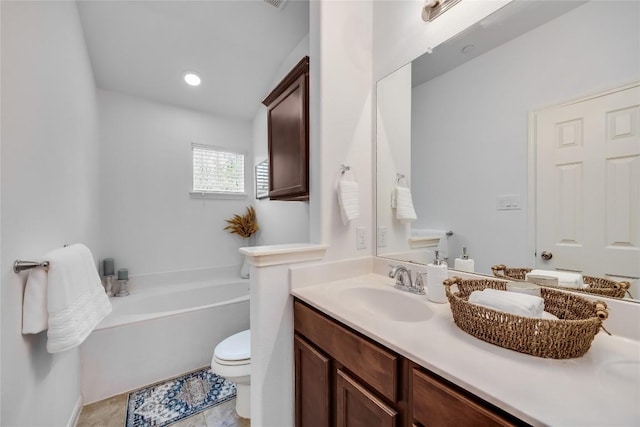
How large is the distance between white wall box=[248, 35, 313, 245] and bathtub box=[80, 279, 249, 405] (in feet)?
2.53

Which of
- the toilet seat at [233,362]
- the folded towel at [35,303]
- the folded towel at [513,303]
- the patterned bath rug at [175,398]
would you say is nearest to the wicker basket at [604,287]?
the folded towel at [513,303]

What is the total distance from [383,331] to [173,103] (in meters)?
3.15

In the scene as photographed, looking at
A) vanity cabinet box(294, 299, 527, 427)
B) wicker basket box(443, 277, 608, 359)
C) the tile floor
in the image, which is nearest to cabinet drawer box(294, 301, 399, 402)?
vanity cabinet box(294, 299, 527, 427)

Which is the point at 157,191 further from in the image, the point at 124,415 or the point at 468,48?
the point at 468,48

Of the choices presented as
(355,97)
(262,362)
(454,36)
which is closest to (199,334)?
(262,362)

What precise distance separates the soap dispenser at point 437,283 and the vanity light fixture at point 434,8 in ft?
3.86

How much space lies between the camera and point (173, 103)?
2.78m

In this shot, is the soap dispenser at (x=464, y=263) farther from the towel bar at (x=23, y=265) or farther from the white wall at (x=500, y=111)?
the towel bar at (x=23, y=265)

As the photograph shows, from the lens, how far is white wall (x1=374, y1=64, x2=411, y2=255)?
4.70 ft

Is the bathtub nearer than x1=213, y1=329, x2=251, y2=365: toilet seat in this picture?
No

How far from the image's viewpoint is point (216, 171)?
311 cm

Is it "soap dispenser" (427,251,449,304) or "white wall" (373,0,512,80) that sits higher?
"white wall" (373,0,512,80)

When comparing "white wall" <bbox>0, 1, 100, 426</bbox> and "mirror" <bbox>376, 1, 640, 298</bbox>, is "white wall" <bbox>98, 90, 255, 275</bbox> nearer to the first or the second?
"white wall" <bbox>0, 1, 100, 426</bbox>

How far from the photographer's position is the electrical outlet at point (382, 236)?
152 cm
